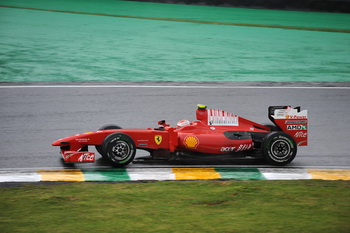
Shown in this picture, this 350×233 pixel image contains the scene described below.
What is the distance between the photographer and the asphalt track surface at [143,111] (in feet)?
31.4

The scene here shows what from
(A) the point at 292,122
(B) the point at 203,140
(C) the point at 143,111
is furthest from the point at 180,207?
(C) the point at 143,111

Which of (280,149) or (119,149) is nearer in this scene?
(119,149)

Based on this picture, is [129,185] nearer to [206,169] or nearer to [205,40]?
[206,169]

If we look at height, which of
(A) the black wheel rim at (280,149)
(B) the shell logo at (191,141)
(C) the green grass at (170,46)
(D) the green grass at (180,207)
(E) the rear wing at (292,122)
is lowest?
(D) the green grass at (180,207)

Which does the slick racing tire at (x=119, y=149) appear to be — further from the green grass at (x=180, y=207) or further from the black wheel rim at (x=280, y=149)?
the black wheel rim at (x=280, y=149)

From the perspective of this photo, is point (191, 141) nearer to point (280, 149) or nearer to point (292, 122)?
point (280, 149)

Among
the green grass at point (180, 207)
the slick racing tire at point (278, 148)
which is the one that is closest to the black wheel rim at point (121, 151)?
the green grass at point (180, 207)

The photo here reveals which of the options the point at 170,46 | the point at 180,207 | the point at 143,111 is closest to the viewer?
the point at 180,207

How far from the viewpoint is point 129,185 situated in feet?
26.7

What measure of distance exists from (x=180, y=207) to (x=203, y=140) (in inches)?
76.3

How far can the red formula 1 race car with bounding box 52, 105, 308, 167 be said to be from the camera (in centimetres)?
884

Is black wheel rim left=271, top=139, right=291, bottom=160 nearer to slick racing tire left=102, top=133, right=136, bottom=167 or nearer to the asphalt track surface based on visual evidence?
the asphalt track surface

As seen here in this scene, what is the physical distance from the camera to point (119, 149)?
883cm

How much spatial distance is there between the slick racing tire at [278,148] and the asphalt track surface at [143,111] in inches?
11.2
